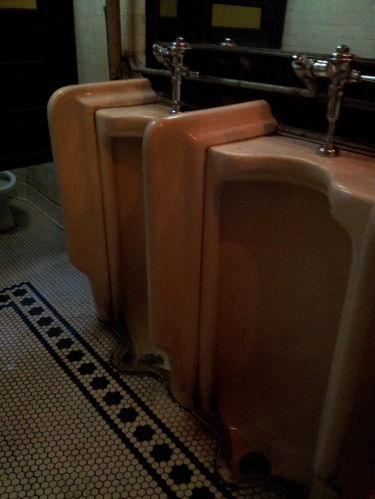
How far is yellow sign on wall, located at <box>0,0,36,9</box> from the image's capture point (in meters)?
1.47

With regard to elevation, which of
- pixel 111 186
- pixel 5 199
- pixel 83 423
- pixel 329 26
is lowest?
pixel 83 423

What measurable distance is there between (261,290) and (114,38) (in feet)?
2.91

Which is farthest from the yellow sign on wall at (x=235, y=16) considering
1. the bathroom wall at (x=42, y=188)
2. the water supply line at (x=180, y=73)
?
the bathroom wall at (x=42, y=188)

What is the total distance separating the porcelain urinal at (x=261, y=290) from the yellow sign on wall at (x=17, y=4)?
1.09 meters

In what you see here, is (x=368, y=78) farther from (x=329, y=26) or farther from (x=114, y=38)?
(x=114, y=38)

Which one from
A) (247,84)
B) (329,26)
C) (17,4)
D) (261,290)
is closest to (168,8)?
(247,84)

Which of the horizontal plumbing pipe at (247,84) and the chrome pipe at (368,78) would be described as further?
the horizontal plumbing pipe at (247,84)

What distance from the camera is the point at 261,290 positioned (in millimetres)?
923

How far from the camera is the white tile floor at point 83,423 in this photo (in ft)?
2.99

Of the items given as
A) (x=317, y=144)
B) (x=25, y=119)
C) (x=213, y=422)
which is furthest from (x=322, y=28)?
(x=25, y=119)

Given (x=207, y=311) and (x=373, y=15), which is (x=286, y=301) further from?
(x=373, y=15)

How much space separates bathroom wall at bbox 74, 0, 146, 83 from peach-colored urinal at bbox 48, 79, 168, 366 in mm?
190

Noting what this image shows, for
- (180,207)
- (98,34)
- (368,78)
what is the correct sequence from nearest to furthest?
(368,78)
(180,207)
(98,34)

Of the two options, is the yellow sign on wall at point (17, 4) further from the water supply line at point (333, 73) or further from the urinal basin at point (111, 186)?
the water supply line at point (333, 73)
